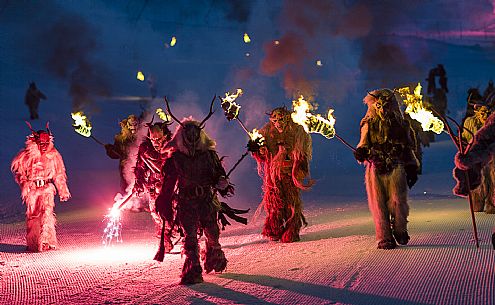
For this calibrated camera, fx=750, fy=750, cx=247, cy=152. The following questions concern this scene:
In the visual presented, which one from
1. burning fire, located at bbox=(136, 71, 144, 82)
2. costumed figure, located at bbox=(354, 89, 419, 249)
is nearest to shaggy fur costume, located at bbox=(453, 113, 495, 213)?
costumed figure, located at bbox=(354, 89, 419, 249)

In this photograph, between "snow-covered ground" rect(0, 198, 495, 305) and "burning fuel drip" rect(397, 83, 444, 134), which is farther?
"burning fuel drip" rect(397, 83, 444, 134)

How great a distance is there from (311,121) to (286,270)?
2205 mm

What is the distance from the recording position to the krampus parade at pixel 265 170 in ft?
25.6

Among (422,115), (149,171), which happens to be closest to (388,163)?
(422,115)

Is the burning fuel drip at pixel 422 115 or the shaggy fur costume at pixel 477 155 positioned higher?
the burning fuel drip at pixel 422 115

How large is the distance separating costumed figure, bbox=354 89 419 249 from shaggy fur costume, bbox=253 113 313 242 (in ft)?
4.44

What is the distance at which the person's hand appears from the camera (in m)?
8.92

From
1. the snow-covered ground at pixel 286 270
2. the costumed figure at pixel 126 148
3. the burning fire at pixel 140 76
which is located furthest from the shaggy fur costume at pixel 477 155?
the burning fire at pixel 140 76

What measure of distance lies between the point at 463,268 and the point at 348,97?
32.2 m

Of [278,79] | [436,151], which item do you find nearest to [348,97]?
[278,79]

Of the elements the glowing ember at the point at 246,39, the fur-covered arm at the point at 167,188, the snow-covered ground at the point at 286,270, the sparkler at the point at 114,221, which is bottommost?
the snow-covered ground at the point at 286,270

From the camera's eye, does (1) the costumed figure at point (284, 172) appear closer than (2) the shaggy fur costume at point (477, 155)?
No

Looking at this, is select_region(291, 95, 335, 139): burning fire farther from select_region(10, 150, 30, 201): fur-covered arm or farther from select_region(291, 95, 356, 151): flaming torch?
select_region(10, 150, 30, 201): fur-covered arm

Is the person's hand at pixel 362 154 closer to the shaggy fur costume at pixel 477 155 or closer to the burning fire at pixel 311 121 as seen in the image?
the burning fire at pixel 311 121
